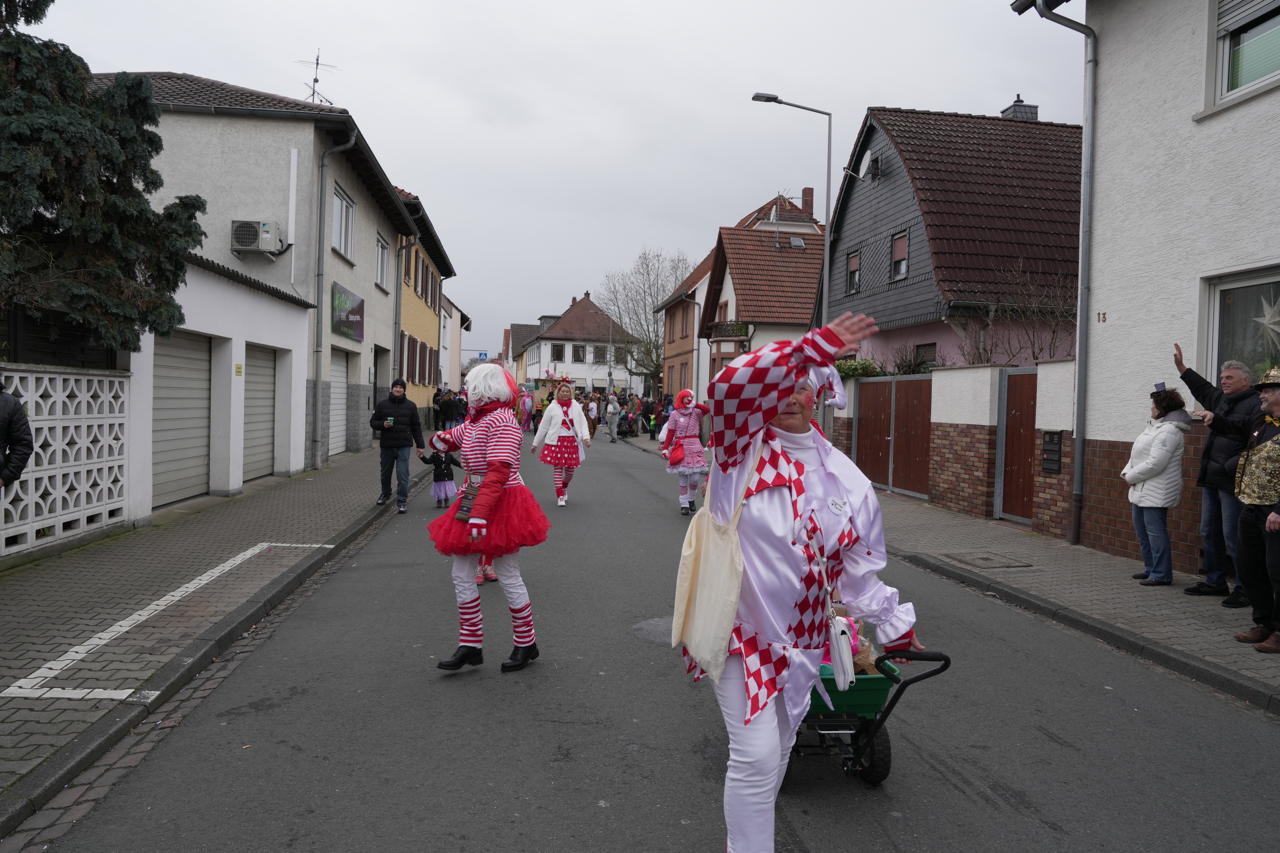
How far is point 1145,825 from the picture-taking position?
345 cm

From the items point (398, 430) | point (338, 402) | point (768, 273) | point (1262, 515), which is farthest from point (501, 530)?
point (768, 273)

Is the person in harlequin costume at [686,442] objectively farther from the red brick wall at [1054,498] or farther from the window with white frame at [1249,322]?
the window with white frame at [1249,322]

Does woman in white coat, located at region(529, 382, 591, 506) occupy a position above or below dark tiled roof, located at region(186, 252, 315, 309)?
below

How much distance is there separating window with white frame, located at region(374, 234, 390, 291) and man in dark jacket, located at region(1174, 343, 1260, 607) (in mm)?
19797

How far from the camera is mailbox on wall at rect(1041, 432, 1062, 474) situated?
10273mm

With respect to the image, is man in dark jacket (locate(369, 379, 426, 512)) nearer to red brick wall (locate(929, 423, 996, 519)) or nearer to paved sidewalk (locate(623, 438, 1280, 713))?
paved sidewalk (locate(623, 438, 1280, 713))

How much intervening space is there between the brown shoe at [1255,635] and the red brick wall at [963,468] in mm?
6184

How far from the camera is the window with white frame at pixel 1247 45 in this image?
7.80m

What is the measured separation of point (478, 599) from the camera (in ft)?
17.1

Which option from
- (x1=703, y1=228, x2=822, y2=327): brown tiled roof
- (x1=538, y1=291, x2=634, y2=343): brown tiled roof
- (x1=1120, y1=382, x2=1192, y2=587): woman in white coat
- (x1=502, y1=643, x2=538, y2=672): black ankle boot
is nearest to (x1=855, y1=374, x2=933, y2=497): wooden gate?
(x1=1120, y1=382, x2=1192, y2=587): woman in white coat

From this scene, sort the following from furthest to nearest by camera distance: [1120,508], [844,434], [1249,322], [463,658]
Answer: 1. [844,434]
2. [1120,508]
3. [1249,322]
4. [463,658]

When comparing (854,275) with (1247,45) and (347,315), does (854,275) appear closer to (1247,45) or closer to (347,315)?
(347,315)

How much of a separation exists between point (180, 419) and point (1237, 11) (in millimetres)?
12059

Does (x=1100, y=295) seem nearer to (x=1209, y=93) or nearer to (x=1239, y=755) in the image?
(x=1209, y=93)
